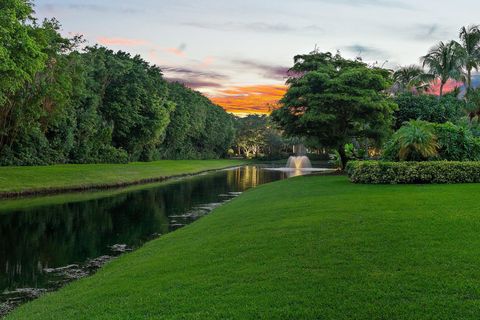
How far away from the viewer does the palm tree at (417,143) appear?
25.2m

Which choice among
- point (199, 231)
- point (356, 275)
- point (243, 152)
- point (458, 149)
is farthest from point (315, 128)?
point (243, 152)

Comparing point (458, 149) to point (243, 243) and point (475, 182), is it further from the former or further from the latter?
point (243, 243)

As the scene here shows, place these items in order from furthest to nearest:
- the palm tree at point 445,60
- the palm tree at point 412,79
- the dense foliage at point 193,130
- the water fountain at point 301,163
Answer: the dense foliage at point 193,130 → the water fountain at point 301,163 → the palm tree at point 412,79 → the palm tree at point 445,60

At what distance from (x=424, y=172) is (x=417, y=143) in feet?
9.76

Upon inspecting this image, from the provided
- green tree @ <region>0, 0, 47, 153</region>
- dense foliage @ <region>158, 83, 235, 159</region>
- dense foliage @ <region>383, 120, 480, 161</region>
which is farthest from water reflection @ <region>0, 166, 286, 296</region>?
dense foliage @ <region>158, 83, 235, 159</region>

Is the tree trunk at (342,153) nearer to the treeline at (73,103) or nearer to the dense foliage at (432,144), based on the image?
the dense foliage at (432,144)

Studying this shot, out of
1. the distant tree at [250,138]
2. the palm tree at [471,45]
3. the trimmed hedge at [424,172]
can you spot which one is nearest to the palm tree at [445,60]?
the palm tree at [471,45]

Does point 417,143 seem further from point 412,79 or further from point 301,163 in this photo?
point 301,163

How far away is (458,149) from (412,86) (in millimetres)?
41791

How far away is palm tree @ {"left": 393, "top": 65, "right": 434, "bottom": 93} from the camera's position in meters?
63.2

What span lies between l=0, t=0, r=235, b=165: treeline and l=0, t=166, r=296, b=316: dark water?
32.0ft

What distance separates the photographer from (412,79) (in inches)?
2608

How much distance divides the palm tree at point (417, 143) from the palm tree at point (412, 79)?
38.3 metres

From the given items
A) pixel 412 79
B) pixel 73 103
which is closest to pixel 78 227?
pixel 73 103
